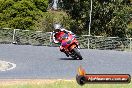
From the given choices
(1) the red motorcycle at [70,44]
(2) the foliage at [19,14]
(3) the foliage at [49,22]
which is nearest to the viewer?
(1) the red motorcycle at [70,44]

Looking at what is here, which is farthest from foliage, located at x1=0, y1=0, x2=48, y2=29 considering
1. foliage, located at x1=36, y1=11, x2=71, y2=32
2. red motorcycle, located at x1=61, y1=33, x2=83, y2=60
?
red motorcycle, located at x1=61, y1=33, x2=83, y2=60

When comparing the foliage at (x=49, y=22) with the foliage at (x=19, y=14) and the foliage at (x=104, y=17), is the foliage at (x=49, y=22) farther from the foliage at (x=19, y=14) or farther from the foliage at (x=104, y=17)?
the foliage at (x=104, y=17)

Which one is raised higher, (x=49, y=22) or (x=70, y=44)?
(x=70, y=44)

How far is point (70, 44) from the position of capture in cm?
2061

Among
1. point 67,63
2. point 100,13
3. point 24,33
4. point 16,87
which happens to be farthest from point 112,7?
point 16,87

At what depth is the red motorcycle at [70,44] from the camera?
65.0 ft

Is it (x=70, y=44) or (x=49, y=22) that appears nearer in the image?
(x=70, y=44)

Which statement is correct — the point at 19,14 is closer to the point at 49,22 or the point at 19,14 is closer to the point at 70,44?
the point at 49,22

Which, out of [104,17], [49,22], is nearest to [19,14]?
[49,22]

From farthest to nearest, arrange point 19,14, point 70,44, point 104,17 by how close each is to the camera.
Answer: point 19,14 → point 104,17 → point 70,44

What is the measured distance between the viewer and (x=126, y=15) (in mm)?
42469

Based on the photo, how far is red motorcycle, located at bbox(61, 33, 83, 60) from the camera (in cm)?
1982

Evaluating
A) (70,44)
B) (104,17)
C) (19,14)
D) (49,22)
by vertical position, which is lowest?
(49,22)

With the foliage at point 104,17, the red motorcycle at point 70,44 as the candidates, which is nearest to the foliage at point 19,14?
the foliage at point 104,17
